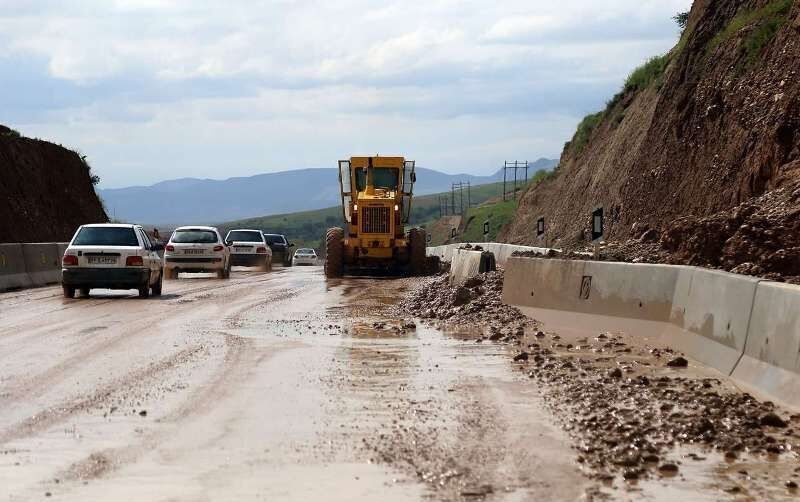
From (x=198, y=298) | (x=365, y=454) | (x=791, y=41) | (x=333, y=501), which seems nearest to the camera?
(x=333, y=501)

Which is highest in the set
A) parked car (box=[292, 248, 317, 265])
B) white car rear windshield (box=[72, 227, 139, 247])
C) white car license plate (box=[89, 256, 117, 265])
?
white car rear windshield (box=[72, 227, 139, 247])

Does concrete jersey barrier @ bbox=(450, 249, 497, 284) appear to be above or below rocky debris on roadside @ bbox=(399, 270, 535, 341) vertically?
above

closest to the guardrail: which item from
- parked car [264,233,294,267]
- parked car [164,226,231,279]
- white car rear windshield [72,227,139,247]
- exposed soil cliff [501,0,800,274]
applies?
parked car [164,226,231,279]

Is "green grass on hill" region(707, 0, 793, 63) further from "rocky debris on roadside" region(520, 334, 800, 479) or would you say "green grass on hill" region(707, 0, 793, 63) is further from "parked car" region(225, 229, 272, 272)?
"parked car" region(225, 229, 272, 272)

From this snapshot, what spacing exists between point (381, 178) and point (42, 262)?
9588 mm

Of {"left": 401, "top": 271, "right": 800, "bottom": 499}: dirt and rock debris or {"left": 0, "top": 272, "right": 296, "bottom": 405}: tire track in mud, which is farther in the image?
{"left": 0, "top": 272, "right": 296, "bottom": 405}: tire track in mud

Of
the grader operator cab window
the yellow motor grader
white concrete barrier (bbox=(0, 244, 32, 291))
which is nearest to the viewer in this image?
white concrete barrier (bbox=(0, 244, 32, 291))

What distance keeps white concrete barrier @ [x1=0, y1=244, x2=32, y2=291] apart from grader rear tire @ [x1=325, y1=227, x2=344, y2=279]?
8436mm

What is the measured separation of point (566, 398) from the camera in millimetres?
9289

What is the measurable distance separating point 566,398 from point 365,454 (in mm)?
2535

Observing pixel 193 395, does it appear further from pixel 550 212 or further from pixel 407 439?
pixel 550 212

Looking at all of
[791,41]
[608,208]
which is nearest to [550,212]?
[608,208]

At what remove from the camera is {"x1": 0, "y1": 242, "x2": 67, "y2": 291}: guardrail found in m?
28.6

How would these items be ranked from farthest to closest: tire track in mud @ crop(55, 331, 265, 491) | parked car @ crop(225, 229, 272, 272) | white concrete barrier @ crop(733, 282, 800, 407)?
parked car @ crop(225, 229, 272, 272)
white concrete barrier @ crop(733, 282, 800, 407)
tire track in mud @ crop(55, 331, 265, 491)
